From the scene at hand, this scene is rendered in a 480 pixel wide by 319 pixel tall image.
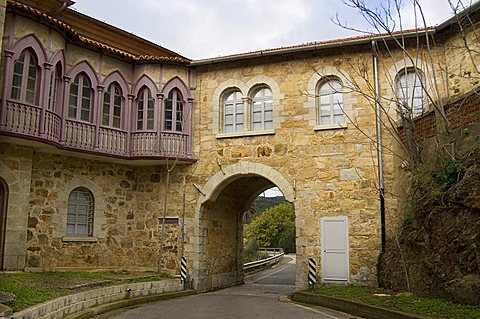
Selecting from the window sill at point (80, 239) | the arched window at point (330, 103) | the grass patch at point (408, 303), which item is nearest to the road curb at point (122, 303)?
the window sill at point (80, 239)

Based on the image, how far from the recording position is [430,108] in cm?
1282

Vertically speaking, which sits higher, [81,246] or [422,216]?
[422,216]

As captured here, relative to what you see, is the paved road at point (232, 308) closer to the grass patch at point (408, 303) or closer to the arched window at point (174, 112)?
the grass patch at point (408, 303)

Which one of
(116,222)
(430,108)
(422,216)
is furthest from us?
(116,222)

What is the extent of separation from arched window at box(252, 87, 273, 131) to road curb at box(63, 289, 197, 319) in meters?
5.59

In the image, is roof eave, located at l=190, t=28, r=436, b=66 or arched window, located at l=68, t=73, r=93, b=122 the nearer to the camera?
roof eave, located at l=190, t=28, r=436, b=66

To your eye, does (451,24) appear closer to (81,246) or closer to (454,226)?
(454,226)

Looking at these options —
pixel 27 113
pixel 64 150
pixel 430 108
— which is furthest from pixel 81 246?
pixel 430 108

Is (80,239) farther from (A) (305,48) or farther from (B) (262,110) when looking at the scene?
(A) (305,48)

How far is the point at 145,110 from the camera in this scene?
15.4m

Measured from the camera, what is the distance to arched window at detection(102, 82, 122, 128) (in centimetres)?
1486

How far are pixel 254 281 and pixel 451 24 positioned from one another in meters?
11.8

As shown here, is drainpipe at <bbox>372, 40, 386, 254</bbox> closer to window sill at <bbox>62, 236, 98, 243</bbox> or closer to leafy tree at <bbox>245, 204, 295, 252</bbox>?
window sill at <bbox>62, 236, 98, 243</bbox>

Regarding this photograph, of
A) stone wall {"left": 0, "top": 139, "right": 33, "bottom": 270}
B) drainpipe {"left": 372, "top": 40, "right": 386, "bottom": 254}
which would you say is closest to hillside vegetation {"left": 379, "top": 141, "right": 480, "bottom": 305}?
drainpipe {"left": 372, "top": 40, "right": 386, "bottom": 254}
